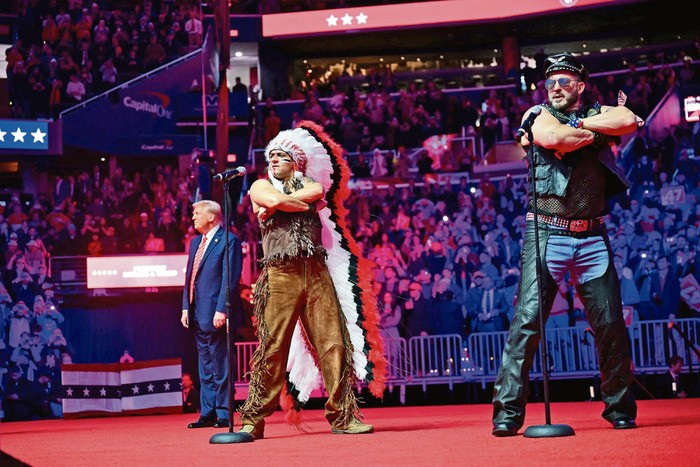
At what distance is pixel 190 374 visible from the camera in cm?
1318

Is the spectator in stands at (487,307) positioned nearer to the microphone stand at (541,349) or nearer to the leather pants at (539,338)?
the leather pants at (539,338)

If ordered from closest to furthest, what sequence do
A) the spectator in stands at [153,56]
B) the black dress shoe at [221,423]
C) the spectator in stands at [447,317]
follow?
the black dress shoe at [221,423] → the spectator in stands at [447,317] → the spectator in stands at [153,56]

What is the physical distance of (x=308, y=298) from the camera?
22.9 ft

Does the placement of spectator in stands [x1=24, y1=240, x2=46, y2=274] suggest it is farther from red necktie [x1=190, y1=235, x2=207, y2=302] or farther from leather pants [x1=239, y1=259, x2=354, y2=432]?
leather pants [x1=239, y1=259, x2=354, y2=432]

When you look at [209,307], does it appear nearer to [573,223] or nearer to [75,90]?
[573,223]

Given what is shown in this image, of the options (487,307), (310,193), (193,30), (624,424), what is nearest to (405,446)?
(624,424)

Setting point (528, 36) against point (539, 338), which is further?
point (528, 36)

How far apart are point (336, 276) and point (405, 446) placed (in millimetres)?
1774

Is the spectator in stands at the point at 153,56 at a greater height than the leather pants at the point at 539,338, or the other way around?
the spectator in stands at the point at 153,56

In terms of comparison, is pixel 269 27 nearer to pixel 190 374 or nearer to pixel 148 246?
pixel 148 246

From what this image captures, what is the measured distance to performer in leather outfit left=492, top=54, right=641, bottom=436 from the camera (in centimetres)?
597

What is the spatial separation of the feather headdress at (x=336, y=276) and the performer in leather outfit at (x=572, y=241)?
127 cm

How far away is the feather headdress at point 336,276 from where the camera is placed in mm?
7094

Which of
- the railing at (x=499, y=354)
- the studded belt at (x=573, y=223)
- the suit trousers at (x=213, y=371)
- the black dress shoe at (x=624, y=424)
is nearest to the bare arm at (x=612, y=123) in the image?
the studded belt at (x=573, y=223)
